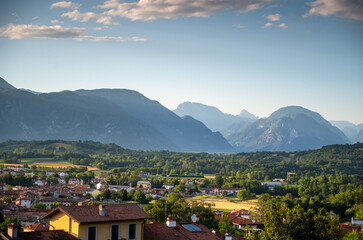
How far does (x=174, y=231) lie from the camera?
29.5 meters

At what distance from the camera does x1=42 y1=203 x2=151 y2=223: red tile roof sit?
2475cm

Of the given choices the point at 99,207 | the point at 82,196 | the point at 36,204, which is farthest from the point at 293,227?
the point at 82,196

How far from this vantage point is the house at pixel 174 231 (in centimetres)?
2830

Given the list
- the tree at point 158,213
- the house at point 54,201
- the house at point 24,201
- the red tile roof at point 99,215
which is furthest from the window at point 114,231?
the house at point 54,201

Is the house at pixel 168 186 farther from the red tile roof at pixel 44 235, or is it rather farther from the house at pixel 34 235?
the house at pixel 34 235

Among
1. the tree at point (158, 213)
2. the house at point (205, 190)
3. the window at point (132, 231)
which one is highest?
the window at point (132, 231)

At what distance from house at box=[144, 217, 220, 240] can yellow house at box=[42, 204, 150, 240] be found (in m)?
1.90

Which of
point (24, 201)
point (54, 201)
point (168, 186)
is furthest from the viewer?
point (168, 186)

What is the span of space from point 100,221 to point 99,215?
2.04 feet

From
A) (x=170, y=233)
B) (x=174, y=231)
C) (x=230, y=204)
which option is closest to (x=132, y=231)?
(x=170, y=233)

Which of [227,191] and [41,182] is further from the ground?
[41,182]

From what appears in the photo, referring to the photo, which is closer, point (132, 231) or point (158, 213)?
point (132, 231)

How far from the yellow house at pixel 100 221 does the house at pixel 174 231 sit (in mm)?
1903

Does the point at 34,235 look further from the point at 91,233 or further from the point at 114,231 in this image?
the point at 114,231
